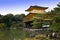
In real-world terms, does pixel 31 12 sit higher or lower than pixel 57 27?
higher

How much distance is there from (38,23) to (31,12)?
30.9 ft

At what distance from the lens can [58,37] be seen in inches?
503

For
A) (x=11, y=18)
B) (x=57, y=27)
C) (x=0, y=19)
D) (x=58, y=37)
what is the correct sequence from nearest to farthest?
(x=57, y=27)
(x=58, y=37)
(x=0, y=19)
(x=11, y=18)

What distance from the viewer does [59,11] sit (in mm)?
12344

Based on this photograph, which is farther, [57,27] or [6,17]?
[6,17]

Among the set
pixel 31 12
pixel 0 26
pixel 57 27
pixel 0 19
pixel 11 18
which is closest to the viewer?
pixel 57 27

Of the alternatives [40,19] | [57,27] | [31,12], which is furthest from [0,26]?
[57,27]

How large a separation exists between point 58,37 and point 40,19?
3.85 meters

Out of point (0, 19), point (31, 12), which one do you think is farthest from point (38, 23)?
point (0, 19)

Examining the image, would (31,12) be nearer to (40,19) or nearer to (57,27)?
(40,19)

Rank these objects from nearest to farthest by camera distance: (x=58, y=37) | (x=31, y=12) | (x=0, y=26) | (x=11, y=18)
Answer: (x=58, y=37) < (x=31, y=12) < (x=0, y=26) < (x=11, y=18)

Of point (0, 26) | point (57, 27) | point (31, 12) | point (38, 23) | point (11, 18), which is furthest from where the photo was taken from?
point (11, 18)

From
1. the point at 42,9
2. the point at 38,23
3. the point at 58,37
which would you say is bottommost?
the point at 58,37

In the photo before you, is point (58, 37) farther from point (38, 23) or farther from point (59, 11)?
point (38, 23)
